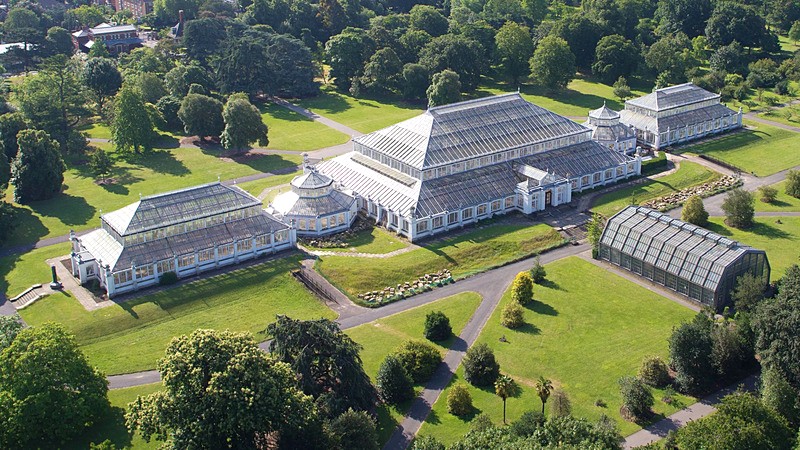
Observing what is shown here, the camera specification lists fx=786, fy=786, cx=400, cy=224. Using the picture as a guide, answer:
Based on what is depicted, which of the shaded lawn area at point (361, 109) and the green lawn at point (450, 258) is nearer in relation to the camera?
the green lawn at point (450, 258)

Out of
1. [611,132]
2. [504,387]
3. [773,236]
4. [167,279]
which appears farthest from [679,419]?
[611,132]

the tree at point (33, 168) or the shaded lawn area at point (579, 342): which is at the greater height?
the tree at point (33, 168)

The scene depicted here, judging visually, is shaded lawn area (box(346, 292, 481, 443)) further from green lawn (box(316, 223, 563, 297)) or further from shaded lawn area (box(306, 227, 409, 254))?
shaded lawn area (box(306, 227, 409, 254))

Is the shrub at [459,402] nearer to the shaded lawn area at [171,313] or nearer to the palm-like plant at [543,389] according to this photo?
the palm-like plant at [543,389]

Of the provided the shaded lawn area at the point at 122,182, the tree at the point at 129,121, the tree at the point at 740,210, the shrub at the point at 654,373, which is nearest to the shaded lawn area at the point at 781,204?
the tree at the point at 740,210

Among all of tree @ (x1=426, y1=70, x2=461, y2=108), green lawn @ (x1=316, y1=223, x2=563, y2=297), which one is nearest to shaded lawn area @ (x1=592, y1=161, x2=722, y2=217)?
green lawn @ (x1=316, y1=223, x2=563, y2=297)

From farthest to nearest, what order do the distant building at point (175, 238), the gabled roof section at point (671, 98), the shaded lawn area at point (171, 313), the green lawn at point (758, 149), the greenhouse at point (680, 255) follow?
the gabled roof section at point (671, 98) → the green lawn at point (758, 149) → the distant building at point (175, 238) → the greenhouse at point (680, 255) → the shaded lawn area at point (171, 313)
